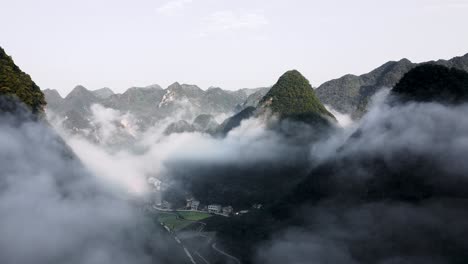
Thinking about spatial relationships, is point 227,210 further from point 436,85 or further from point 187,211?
point 436,85

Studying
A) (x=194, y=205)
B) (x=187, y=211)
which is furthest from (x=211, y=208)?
(x=194, y=205)

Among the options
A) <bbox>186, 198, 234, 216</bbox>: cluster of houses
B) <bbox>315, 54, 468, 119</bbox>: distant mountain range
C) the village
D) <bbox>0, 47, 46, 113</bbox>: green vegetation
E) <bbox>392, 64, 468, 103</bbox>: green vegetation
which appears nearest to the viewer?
Answer: <bbox>0, 47, 46, 113</bbox>: green vegetation

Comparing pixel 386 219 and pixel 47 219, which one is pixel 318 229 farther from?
pixel 47 219

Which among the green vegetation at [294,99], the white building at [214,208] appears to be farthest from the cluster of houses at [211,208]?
the green vegetation at [294,99]

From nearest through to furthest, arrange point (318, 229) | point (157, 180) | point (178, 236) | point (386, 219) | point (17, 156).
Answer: point (17, 156) < point (386, 219) < point (318, 229) < point (178, 236) < point (157, 180)

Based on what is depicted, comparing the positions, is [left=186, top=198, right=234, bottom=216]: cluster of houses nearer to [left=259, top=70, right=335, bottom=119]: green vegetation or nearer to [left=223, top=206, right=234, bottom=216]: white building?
[left=223, top=206, right=234, bottom=216]: white building

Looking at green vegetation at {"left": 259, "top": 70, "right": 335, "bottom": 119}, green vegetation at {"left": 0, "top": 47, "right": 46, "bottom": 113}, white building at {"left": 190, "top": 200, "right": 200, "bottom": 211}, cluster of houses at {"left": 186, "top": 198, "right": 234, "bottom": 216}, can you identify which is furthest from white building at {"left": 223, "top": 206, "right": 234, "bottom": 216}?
green vegetation at {"left": 0, "top": 47, "right": 46, "bottom": 113}

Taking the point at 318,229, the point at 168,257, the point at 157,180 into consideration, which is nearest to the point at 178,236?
the point at 168,257
